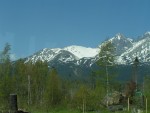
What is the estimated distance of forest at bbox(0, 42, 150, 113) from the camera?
81062mm

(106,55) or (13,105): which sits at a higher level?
(106,55)

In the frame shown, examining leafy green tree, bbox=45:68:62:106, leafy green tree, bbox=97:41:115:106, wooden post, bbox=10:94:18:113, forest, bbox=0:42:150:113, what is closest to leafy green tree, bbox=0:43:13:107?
forest, bbox=0:42:150:113

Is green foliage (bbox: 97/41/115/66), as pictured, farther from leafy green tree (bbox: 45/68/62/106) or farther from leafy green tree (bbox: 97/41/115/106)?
leafy green tree (bbox: 45/68/62/106)

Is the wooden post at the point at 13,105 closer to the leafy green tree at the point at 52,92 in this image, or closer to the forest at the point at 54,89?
the forest at the point at 54,89

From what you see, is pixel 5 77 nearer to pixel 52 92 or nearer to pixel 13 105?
pixel 52 92

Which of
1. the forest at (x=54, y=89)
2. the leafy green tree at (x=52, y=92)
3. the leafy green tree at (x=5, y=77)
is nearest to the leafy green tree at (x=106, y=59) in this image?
the forest at (x=54, y=89)

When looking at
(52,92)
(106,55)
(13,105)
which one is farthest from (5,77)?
(13,105)

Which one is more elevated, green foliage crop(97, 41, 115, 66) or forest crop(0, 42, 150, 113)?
green foliage crop(97, 41, 115, 66)

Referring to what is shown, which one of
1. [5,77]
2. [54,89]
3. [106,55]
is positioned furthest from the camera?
[54,89]

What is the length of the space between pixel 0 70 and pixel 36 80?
1934cm

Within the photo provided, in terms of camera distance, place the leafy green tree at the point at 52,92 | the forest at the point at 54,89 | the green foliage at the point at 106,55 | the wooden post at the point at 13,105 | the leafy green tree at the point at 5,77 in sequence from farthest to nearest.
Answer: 1. the leafy green tree at the point at 52,92
2. the leafy green tree at the point at 5,77
3. the green foliage at the point at 106,55
4. the forest at the point at 54,89
5. the wooden post at the point at 13,105

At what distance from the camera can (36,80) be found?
115 metres

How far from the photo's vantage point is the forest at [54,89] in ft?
266

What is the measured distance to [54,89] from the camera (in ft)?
362
